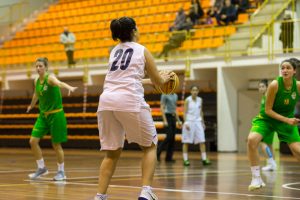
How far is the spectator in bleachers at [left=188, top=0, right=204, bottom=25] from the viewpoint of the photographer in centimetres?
2138

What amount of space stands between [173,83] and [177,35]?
14795 mm

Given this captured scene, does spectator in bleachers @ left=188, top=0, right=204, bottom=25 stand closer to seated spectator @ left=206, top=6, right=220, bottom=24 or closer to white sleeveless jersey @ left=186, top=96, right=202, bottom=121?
seated spectator @ left=206, top=6, right=220, bottom=24

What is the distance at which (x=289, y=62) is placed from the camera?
8.11 meters

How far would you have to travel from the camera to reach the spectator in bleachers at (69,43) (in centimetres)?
2317

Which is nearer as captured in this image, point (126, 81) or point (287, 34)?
point (126, 81)

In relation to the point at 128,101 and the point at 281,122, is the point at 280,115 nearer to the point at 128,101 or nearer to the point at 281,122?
the point at 281,122

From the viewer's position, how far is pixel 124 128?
20.5 feet

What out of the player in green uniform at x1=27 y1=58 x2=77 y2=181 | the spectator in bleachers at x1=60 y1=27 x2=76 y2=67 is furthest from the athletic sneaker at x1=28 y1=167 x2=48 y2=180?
the spectator in bleachers at x1=60 y1=27 x2=76 y2=67

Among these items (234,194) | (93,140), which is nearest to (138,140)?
(234,194)

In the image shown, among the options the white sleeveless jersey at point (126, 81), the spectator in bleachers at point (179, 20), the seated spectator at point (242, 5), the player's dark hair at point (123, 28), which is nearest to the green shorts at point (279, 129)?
the white sleeveless jersey at point (126, 81)

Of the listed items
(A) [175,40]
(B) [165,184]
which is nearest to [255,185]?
(B) [165,184]

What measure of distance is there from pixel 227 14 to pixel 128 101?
14706mm

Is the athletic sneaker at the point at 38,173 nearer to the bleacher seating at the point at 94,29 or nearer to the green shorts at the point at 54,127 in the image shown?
the green shorts at the point at 54,127

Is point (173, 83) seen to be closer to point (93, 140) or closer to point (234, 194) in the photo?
point (234, 194)
